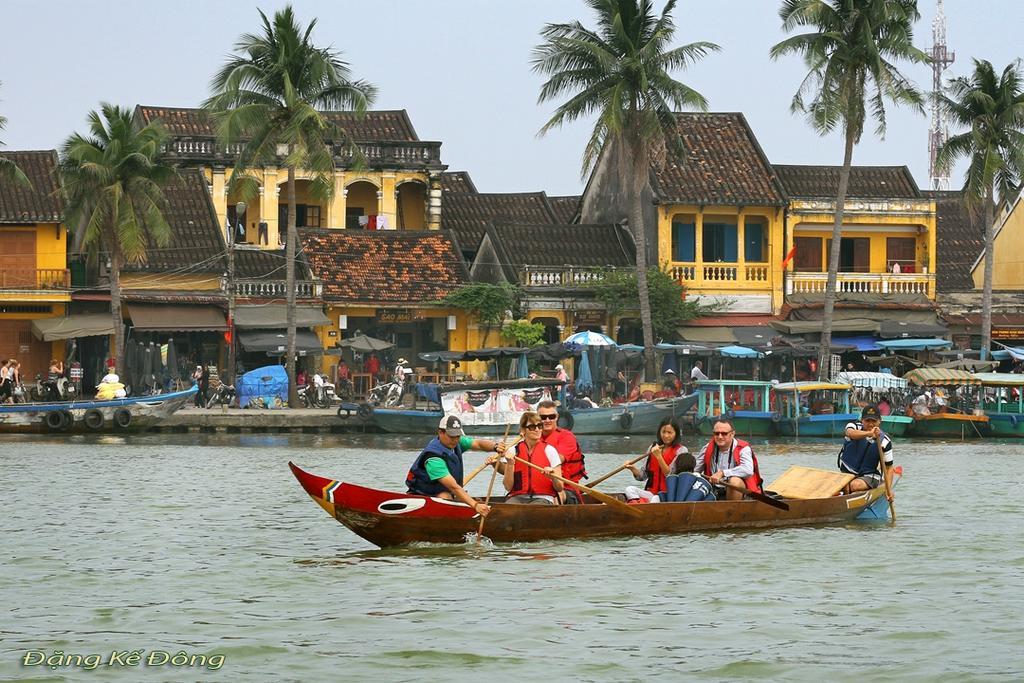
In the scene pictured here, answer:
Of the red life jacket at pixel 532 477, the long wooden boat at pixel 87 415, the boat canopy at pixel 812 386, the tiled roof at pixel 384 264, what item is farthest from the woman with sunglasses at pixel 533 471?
the tiled roof at pixel 384 264

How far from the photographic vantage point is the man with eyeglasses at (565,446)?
1912 cm

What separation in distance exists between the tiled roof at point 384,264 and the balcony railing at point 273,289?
0.36 meters

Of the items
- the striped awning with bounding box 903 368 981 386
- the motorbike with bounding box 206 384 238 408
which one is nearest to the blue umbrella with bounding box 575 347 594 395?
Result: the striped awning with bounding box 903 368 981 386

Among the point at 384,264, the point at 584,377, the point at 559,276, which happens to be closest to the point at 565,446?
the point at 584,377

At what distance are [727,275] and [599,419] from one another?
12.1 m

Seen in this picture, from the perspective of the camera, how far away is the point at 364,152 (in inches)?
2096

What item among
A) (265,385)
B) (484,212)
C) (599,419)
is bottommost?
(599,419)

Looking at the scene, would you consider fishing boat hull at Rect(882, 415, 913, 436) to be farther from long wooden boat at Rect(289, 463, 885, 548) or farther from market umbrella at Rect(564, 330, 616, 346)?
long wooden boat at Rect(289, 463, 885, 548)

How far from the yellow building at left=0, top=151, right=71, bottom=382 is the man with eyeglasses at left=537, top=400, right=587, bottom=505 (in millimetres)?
30928

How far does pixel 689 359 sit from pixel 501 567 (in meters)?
31.1

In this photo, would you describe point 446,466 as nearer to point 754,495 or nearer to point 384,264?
point 754,495

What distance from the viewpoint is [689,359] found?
48438 mm

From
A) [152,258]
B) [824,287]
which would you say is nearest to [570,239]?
[824,287]

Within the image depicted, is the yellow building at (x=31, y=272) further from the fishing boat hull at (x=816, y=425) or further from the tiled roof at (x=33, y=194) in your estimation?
the fishing boat hull at (x=816, y=425)
